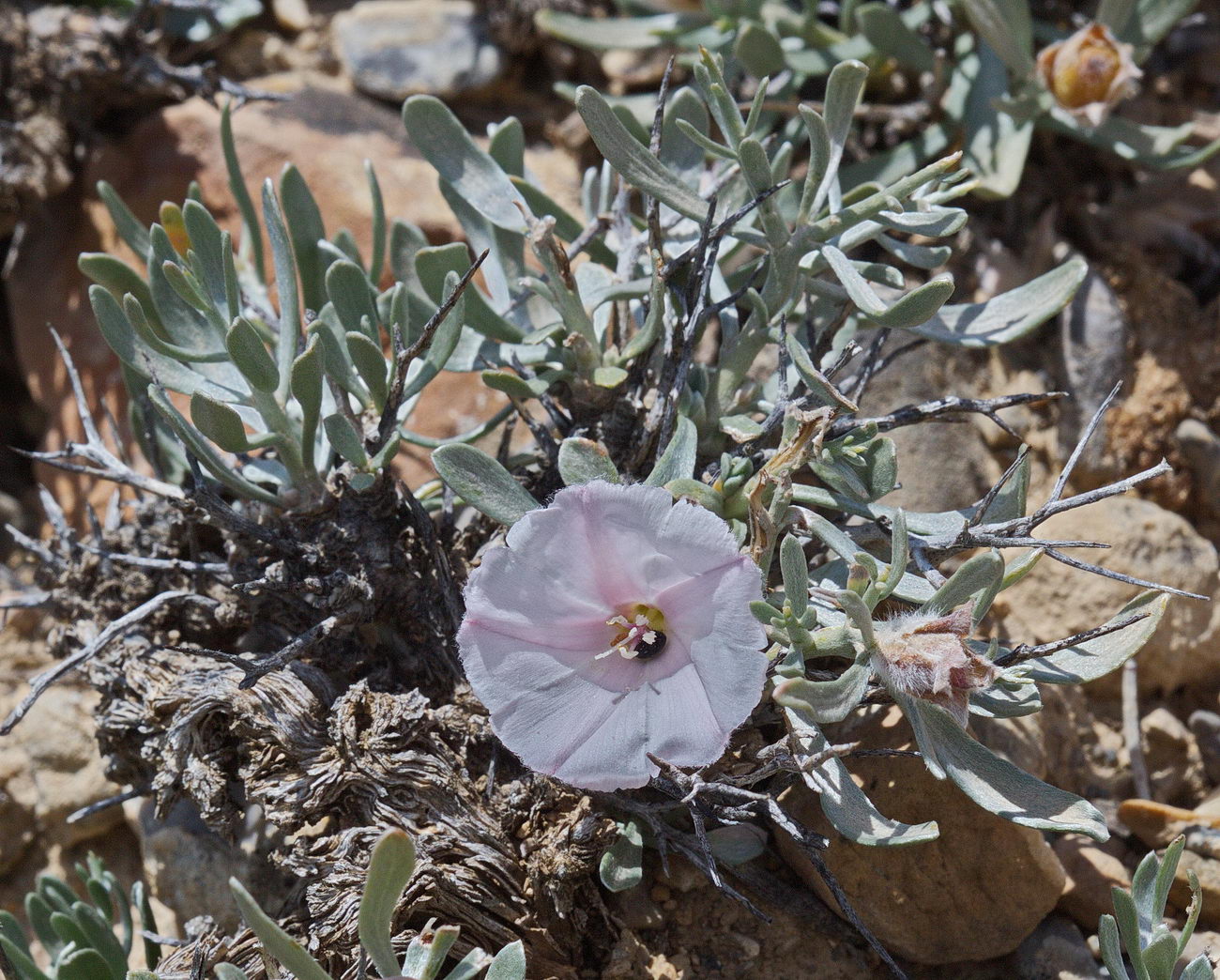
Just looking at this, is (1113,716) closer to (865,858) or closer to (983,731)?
(983,731)

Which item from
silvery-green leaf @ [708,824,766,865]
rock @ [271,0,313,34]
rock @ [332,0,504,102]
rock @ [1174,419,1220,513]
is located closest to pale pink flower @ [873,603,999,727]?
silvery-green leaf @ [708,824,766,865]

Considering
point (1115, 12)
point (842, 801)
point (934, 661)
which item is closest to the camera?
point (934, 661)

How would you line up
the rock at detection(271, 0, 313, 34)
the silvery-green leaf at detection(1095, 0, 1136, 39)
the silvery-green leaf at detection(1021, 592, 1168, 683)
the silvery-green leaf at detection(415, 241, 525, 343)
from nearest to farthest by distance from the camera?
the silvery-green leaf at detection(1021, 592, 1168, 683), the silvery-green leaf at detection(415, 241, 525, 343), the silvery-green leaf at detection(1095, 0, 1136, 39), the rock at detection(271, 0, 313, 34)

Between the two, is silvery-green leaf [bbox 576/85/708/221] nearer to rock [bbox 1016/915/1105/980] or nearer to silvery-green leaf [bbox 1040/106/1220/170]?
silvery-green leaf [bbox 1040/106/1220/170]

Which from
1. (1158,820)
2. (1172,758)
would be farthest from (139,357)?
(1172,758)

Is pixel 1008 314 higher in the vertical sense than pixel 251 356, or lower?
lower

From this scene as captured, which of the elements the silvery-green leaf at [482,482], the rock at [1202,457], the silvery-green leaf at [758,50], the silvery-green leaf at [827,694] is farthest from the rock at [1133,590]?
the silvery-green leaf at [758,50]

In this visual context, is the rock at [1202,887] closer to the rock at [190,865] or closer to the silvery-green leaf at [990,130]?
the silvery-green leaf at [990,130]

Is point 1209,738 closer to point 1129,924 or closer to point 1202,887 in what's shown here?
point 1202,887
